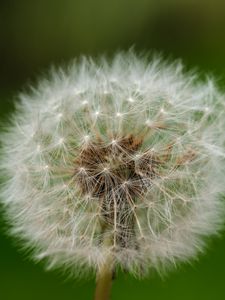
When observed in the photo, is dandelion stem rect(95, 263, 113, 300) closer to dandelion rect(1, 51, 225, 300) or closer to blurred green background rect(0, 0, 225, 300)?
dandelion rect(1, 51, 225, 300)

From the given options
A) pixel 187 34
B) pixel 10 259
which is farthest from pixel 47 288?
pixel 187 34

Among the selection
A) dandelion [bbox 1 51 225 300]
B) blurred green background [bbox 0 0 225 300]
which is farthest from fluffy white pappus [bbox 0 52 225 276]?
blurred green background [bbox 0 0 225 300]

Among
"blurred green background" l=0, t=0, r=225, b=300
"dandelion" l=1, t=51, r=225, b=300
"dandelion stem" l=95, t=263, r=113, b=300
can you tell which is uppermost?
"blurred green background" l=0, t=0, r=225, b=300

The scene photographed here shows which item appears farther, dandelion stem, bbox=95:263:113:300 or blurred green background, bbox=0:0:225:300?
blurred green background, bbox=0:0:225:300

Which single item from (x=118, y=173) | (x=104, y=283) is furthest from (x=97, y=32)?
(x=104, y=283)

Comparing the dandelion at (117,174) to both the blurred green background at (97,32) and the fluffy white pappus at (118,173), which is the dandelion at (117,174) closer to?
the fluffy white pappus at (118,173)

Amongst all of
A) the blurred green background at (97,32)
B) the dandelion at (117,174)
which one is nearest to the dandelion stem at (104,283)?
the dandelion at (117,174)

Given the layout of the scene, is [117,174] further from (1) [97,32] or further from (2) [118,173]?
(1) [97,32]

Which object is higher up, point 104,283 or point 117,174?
point 117,174

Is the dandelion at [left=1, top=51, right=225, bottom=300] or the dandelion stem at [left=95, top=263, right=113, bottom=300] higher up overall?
the dandelion at [left=1, top=51, right=225, bottom=300]
